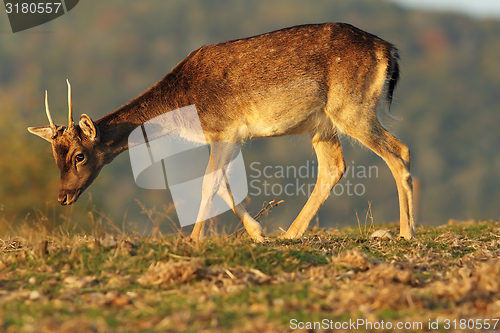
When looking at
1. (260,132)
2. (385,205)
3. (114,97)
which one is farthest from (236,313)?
(114,97)

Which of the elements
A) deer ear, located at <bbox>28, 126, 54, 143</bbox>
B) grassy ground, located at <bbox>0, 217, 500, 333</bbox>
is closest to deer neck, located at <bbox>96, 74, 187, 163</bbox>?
deer ear, located at <bbox>28, 126, 54, 143</bbox>

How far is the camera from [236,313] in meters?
3.18

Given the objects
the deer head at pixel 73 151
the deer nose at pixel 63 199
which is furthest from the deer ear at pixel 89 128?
the deer nose at pixel 63 199

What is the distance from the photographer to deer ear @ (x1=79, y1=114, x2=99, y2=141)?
21.7 ft

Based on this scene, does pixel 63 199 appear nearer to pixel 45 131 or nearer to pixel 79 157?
pixel 79 157

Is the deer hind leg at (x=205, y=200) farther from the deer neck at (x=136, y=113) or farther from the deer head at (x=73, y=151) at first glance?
the deer head at (x=73, y=151)

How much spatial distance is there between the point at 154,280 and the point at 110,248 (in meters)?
0.88

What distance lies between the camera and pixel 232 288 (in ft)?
12.5

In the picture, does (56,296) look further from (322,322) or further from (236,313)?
(322,322)

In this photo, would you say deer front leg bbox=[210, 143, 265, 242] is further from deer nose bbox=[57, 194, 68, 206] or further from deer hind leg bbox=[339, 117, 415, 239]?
deer nose bbox=[57, 194, 68, 206]

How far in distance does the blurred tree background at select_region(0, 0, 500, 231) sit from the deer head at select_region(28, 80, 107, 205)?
14.7m

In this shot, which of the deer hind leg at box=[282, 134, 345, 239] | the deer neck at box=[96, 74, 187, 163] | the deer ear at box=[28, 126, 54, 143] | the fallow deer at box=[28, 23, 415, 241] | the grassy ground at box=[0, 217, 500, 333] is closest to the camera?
the grassy ground at box=[0, 217, 500, 333]

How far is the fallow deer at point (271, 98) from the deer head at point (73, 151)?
0.5 inches

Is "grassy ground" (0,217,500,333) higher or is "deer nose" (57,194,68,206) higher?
"deer nose" (57,194,68,206)
